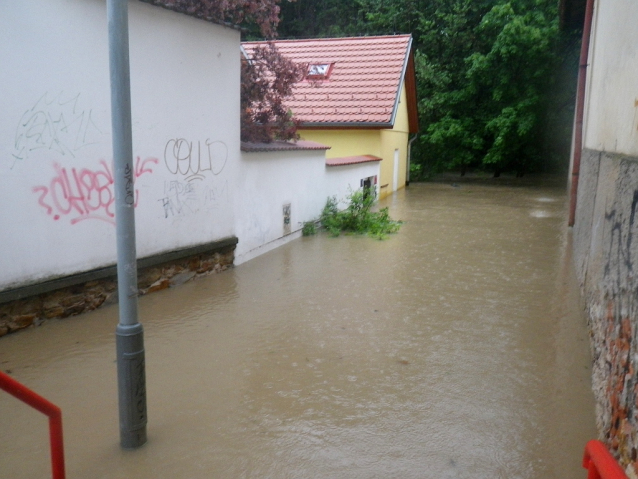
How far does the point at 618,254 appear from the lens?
12.3ft

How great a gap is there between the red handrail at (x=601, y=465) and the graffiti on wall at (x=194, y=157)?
5.94 meters

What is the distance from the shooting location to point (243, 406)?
4219 mm

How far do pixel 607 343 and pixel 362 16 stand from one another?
94.3 feet

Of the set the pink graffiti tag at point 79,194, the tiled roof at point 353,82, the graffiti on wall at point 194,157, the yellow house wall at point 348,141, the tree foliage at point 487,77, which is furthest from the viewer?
the tree foliage at point 487,77

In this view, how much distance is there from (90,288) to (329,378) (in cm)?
292

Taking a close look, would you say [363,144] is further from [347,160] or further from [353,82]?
[347,160]

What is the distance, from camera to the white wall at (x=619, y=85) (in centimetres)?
448

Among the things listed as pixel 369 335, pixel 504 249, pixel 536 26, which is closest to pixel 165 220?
pixel 369 335

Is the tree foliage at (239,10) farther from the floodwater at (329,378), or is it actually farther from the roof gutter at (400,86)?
the roof gutter at (400,86)

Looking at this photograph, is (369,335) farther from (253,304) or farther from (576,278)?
(576,278)

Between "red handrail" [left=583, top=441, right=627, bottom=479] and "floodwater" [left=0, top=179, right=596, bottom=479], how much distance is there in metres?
1.46

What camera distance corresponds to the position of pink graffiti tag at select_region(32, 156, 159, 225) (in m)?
5.64

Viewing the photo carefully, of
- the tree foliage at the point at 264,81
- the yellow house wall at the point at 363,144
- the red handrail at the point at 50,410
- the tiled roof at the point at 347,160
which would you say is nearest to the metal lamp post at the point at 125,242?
the red handrail at the point at 50,410

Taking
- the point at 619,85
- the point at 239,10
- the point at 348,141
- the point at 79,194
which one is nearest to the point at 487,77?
the point at 348,141
